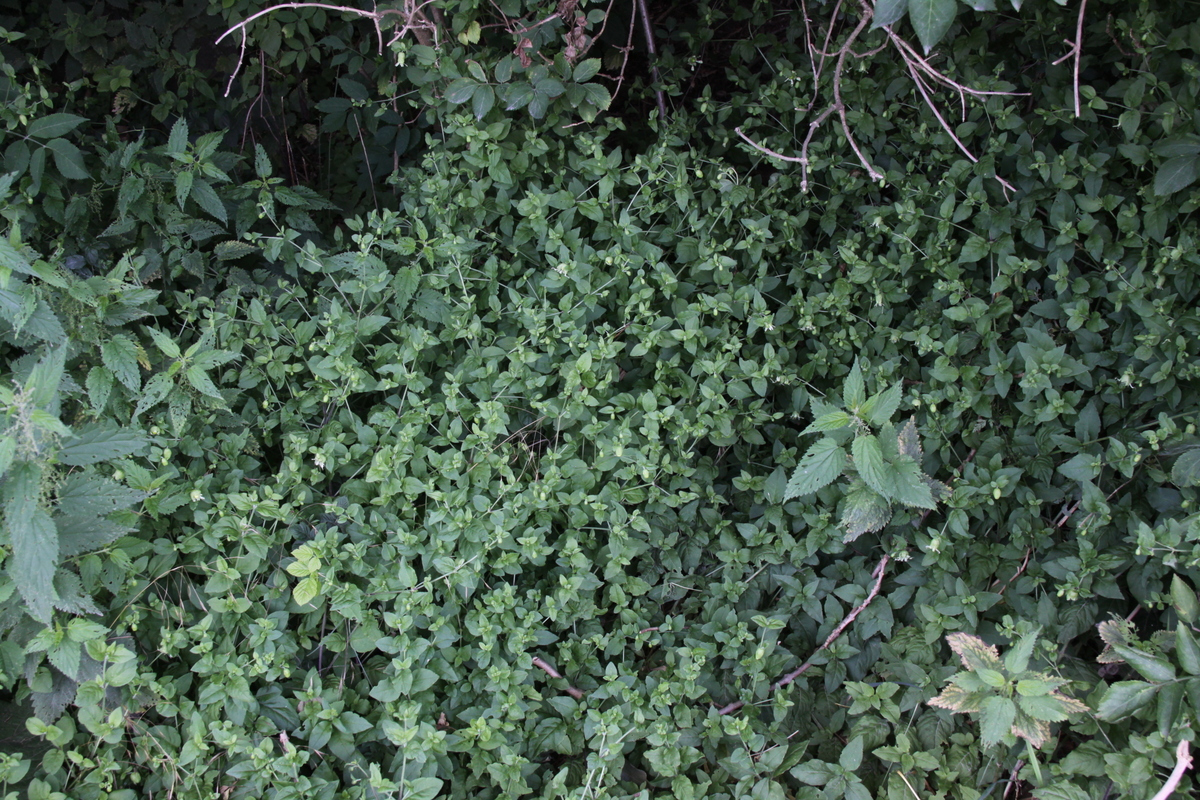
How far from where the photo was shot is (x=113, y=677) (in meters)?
2.02

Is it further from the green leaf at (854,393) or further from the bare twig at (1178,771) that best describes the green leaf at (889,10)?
the bare twig at (1178,771)

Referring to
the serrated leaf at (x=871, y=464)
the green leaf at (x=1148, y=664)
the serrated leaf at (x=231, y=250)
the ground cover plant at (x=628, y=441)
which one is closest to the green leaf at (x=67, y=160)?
the ground cover plant at (x=628, y=441)

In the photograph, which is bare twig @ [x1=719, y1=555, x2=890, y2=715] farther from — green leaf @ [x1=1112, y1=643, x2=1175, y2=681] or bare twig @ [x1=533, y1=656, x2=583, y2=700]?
green leaf @ [x1=1112, y1=643, x2=1175, y2=681]

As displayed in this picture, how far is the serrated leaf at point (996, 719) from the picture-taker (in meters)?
1.87

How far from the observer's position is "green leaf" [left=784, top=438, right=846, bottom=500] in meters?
2.18

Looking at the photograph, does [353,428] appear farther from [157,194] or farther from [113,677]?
[157,194]

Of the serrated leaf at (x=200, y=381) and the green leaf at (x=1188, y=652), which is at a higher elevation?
the serrated leaf at (x=200, y=381)

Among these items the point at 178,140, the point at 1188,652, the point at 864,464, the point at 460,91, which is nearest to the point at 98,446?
the point at 178,140

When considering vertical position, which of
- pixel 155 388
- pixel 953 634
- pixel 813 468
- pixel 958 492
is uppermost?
pixel 155 388

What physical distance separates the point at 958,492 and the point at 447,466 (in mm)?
1433

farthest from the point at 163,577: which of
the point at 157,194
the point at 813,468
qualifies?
the point at 813,468

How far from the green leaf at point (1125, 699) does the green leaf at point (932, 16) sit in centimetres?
148

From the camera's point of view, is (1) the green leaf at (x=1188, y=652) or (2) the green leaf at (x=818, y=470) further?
(2) the green leaf at (x=818, y=470)

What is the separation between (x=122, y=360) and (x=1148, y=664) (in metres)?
2.65
